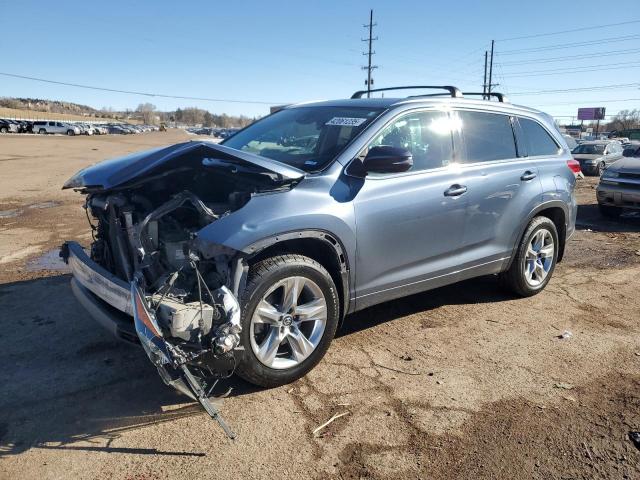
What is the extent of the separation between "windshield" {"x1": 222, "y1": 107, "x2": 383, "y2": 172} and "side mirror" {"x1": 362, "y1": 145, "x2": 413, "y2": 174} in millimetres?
298

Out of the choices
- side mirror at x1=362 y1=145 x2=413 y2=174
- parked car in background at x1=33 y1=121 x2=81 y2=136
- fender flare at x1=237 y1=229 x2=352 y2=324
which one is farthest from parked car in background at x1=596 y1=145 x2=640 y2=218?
parked car in background at x1=33 y1=121 x2=81 y2=136

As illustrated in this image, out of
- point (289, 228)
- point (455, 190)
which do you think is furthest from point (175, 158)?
point (455, 190)

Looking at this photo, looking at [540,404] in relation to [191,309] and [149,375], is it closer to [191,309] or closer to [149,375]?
[191,309]

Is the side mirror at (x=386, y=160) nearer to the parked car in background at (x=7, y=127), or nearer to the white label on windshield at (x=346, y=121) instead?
the white label on windshield at (x=346, y=121)

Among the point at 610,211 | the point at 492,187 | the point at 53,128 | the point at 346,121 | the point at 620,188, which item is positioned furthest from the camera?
the point at 53,128

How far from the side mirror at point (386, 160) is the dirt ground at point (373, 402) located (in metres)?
1.47

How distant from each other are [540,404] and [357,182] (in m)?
1.96

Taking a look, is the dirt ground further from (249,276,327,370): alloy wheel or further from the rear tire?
the rear tire

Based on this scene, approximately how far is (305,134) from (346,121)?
0.42m

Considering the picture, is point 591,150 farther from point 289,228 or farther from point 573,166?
point 289,228

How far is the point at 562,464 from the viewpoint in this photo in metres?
2.76

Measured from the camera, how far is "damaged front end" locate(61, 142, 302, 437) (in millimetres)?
2912

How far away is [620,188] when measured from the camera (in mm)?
9867

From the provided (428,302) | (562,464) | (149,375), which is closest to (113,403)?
(149,375)
